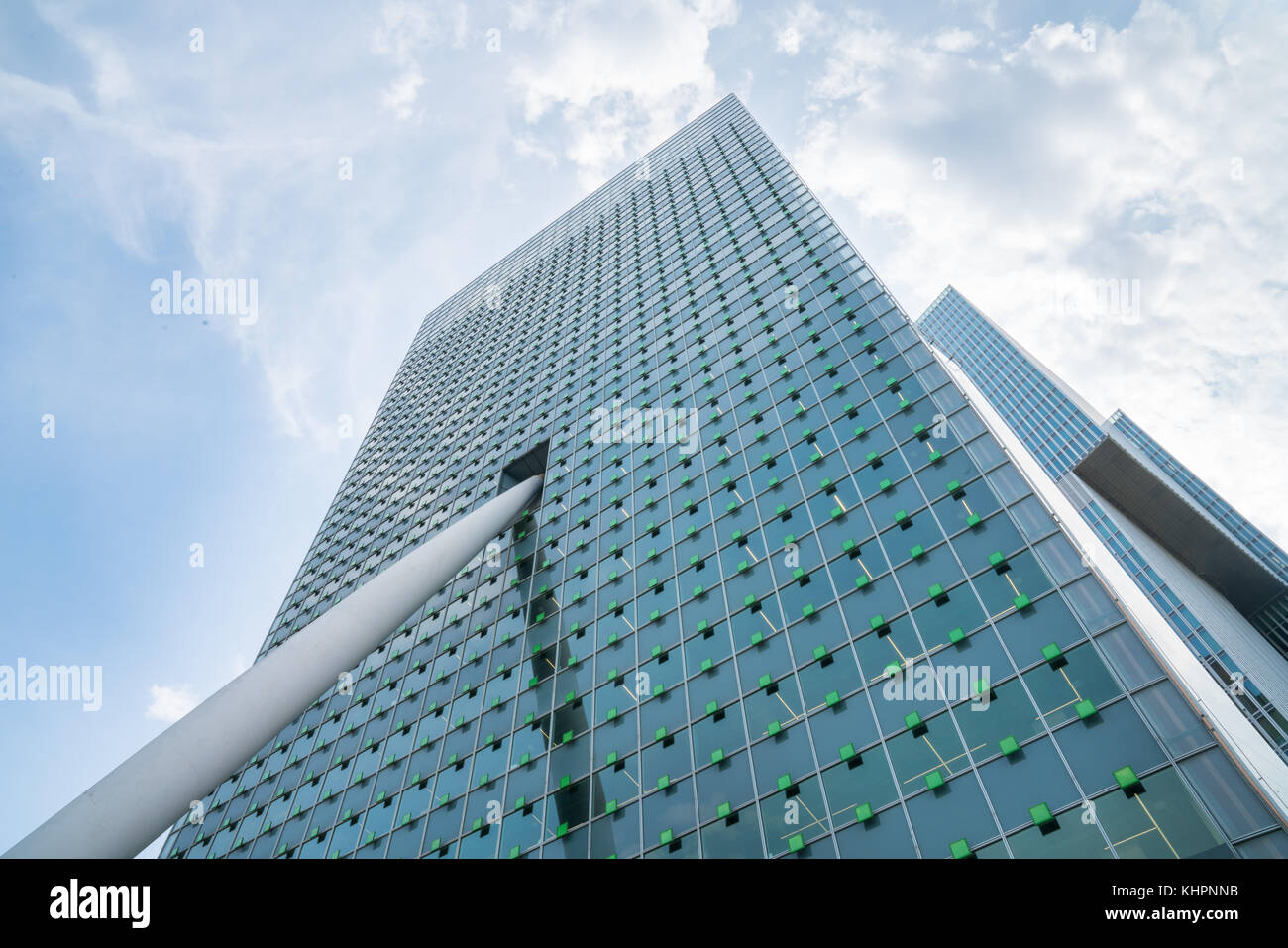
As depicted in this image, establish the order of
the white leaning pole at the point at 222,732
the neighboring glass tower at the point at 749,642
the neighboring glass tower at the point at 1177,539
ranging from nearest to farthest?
the white leaning pole at the point at 222,732 < the neighboring glass tower at the point at 749,642 < the neighboring glass tower at the point at 1177,539

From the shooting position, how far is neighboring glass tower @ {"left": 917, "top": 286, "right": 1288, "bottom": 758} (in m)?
74.7

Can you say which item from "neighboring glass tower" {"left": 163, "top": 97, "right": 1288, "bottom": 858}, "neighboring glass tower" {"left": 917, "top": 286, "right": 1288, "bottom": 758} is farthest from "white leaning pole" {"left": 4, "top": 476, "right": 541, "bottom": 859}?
"neighboring glass tower" {"left": 917, "top": 286, "right": 1288, "bottom": 758}

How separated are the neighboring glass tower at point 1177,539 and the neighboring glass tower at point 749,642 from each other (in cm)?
6341

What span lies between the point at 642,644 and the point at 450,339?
52.2 meters

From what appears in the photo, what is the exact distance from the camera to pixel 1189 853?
13211 millimetres

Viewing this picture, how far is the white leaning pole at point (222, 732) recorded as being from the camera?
14.9 m

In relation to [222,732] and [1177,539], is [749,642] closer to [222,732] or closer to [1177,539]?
[222,732]

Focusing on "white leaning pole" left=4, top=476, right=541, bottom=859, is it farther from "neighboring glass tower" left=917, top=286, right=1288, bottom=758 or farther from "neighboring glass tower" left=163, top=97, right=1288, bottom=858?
"neighboring glass tower" left=917, top=286, right=1288, bottom=758

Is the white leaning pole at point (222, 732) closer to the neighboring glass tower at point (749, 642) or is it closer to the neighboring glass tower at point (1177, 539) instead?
the neighboring glass tower at point (749, 642)

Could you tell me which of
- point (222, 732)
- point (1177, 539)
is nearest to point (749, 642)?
point (222, 732)

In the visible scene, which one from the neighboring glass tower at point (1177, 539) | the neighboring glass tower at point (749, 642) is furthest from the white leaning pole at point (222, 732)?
the neighboring glass tower at point (1177, 539)

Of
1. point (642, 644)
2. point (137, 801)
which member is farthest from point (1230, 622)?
point (137, 801)

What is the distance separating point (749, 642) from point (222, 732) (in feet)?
48.7
